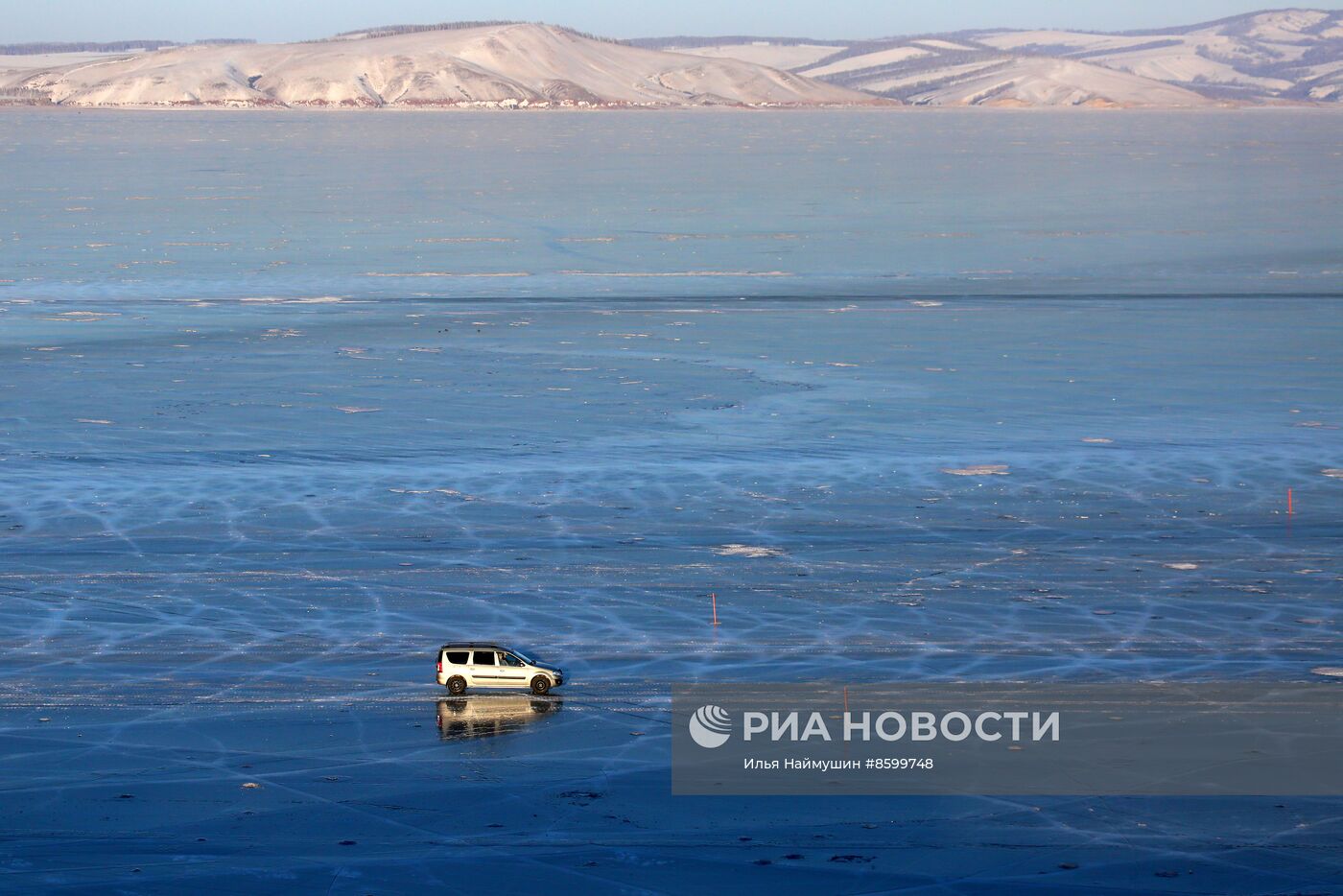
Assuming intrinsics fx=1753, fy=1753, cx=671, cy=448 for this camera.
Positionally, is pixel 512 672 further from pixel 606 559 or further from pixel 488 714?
pixel 606 559

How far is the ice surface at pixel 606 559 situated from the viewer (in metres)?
13.9

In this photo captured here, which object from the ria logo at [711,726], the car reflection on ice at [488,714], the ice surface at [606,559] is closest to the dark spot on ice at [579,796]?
the ice surface at [606,559]

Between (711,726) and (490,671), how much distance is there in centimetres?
238

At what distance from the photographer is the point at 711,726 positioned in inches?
635

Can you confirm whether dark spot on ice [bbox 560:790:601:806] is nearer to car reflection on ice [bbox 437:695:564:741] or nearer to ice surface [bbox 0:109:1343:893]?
ice surface [bbox 0:109:1343:893]

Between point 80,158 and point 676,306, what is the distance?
84231 millimetres

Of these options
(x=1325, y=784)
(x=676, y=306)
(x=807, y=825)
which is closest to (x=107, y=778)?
(x=807, y=825)

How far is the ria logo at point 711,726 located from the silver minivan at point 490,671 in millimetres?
Answer: 1639

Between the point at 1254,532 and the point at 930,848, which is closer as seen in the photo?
the point at 930,848

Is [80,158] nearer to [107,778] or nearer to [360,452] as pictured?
[360,452]

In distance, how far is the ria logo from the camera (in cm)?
1586

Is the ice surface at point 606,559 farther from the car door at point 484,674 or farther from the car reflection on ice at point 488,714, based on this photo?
the car door at point 484,674

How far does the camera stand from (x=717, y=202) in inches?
2948

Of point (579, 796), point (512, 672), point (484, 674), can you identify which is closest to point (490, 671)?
point (484, 674)
